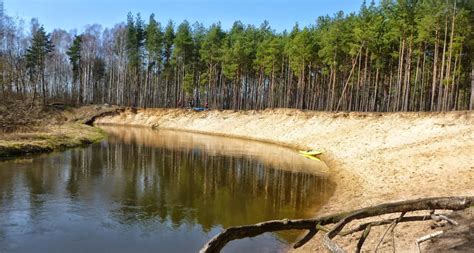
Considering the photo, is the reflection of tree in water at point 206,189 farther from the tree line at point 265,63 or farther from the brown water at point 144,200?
the tree line at point 265,63

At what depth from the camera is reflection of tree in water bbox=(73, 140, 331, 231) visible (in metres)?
15.8

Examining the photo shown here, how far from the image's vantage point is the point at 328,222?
467 centimetres

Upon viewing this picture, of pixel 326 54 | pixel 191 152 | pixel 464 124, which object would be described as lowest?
pixel 191 152

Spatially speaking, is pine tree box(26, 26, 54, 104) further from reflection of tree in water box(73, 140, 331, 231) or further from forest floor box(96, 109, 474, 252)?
reflection of tree in water box(73, 140, 331, 231)

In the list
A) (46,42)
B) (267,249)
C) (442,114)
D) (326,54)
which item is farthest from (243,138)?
(46,42)

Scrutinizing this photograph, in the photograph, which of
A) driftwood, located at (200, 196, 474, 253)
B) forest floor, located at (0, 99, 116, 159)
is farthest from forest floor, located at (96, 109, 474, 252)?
forest floor, located at (0, 99, 116, 159)

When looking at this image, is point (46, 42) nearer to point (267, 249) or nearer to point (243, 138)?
point (243, 138)

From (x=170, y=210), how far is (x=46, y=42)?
247ft

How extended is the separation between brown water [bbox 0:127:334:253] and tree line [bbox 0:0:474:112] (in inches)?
885

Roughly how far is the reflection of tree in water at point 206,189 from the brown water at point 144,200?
4 centimetres

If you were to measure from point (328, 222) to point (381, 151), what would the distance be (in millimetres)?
27413

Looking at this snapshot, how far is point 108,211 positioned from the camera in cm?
1570

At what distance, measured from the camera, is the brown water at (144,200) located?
1257 cm

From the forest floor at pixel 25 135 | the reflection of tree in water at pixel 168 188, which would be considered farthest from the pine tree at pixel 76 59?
the reflection of tree in water at pixel 168 188
